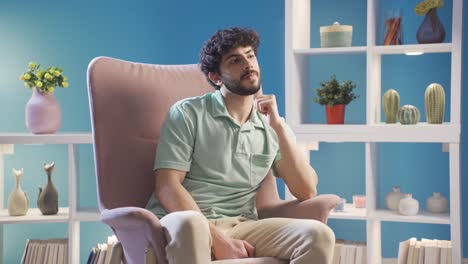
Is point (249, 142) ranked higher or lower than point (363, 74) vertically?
lower

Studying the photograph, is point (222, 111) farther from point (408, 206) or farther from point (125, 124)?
point (408, 206)

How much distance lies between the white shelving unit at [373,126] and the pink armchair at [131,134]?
856 millimetres

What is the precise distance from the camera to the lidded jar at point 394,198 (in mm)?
3678

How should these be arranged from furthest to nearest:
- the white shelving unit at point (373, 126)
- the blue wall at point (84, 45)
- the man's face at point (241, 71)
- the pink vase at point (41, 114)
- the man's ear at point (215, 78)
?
1. the blue wall at point (84, 45)
2. the pink vase at point (41, 114)
3. the white shelving unit at point (373, 126)
4. the man's ear at point (215, 78)
5. the man's face at point (241, 71)

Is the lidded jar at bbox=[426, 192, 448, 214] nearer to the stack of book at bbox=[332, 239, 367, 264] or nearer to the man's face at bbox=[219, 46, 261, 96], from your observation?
the stack of book at bbox=[332, 239, 367, 264]

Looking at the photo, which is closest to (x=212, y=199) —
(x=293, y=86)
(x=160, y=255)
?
(x=160, y=255)

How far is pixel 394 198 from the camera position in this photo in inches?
145

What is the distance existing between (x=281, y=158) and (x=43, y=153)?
1.95m

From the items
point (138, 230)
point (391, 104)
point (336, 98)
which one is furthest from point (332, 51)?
point (138, 230)

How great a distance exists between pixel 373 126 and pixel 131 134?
52.1 inches

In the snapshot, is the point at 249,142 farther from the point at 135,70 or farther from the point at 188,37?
the point at 188,37

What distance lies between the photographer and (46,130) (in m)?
3.70

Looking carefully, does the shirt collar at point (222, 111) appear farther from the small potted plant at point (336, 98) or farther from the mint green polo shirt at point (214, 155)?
the small potted plant at point (336, 98)

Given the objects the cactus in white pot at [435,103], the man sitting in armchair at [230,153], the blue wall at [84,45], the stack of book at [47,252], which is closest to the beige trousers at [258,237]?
the man sitting in armchair at [230,153]
